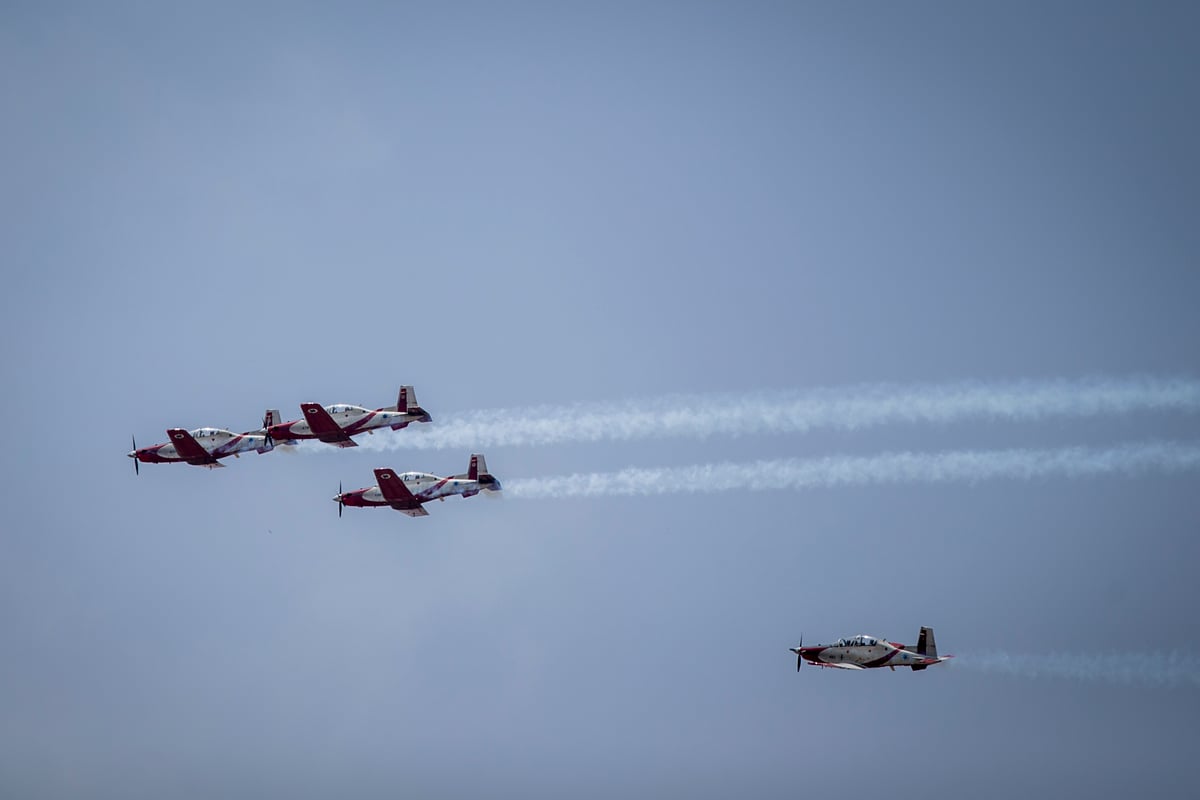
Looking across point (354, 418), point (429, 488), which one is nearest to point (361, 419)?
point (354, 418)

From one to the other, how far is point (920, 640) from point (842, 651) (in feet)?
13.8

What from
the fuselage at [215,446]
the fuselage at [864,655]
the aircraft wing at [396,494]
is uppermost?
the fuselage at [215,446]

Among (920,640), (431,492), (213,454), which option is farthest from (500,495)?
(920,640)

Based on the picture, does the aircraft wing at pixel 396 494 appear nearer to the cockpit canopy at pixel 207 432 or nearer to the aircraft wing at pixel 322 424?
the aircraft wing at pixel 322 424

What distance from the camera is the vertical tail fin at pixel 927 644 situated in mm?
116125

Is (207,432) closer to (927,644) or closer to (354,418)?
(354,418)

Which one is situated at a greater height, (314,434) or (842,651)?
(314,434)

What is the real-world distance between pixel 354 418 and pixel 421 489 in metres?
5.63

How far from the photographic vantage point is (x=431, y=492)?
122188 mm

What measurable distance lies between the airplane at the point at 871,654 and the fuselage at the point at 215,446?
32870mm

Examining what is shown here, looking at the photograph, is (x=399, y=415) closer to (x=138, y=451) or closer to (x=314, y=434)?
(x=314, y=434)

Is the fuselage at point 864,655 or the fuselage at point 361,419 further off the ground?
the fuselage at point 361,419

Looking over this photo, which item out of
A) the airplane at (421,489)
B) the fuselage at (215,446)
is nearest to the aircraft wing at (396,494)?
the airplane at (421,489)

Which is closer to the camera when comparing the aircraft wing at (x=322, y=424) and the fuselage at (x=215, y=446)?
the aircraft wing at (x=322, y=424)
